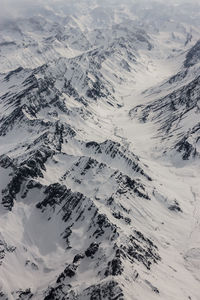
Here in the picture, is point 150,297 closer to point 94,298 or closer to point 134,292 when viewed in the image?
point 134,292

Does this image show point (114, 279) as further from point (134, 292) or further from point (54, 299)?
point (54, 299)

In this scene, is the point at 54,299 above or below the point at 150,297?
below

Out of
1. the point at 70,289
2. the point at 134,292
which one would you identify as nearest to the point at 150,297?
the point at 134,292

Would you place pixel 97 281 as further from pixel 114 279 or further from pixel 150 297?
pixel 150 297

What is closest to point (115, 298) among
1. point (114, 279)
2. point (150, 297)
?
point (114, 279)

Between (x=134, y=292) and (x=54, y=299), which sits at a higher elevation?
(x=134, y=292)

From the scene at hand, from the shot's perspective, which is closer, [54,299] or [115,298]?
[115,298]

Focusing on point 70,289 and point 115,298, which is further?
point 70,289
